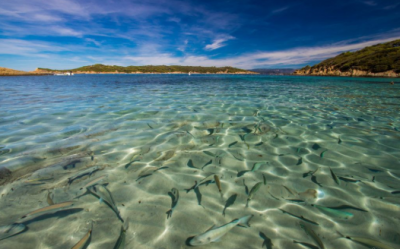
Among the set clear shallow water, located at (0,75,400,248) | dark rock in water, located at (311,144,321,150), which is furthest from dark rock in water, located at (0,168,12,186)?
dark rock in water, located at (311,144,321,150)

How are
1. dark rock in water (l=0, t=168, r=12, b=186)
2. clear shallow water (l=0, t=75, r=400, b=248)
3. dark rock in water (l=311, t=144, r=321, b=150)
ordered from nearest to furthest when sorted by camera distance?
clear shallow water (l=0, t=75, r=400, b=248) → dark rock in water (l=0, t=168, r=12, b=186) → dark rock in water (l=311, t=144, r=321, b=150)

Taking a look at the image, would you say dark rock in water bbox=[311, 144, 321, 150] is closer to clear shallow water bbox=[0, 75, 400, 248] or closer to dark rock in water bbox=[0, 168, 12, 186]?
clear shallow water bbox=[0, 75, 400, 248]

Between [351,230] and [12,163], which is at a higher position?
[12,163]

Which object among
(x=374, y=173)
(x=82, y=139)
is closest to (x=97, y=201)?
(x=82, y=139)

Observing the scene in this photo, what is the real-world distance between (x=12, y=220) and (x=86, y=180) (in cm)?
82

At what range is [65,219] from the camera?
1915 millimetres

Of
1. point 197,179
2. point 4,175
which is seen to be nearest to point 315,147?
point 197,179

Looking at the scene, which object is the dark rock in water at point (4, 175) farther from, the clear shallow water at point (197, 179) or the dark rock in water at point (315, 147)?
the dark rock in water at point (315, 147)

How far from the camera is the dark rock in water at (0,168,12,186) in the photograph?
8.45 feet

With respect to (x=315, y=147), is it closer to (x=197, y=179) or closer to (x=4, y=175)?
(x=197, y=179)

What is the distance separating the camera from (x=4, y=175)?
8.84 ft

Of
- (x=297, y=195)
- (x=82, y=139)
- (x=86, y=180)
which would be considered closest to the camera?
(x=297, y=195)

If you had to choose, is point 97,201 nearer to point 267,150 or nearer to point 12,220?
point 12,220

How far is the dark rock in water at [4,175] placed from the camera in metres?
2.57
